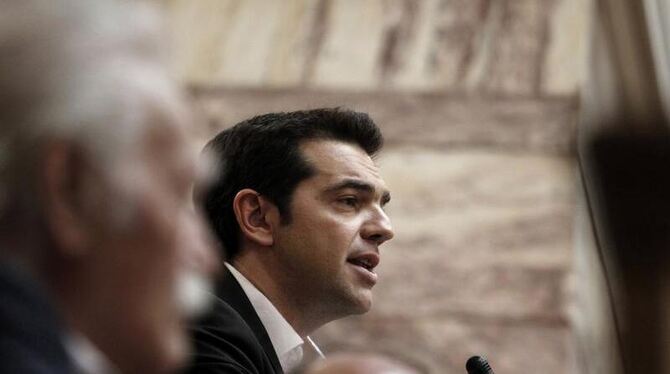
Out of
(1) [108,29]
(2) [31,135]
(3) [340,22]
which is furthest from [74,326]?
(3) [340,22]

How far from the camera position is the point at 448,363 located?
6.76m

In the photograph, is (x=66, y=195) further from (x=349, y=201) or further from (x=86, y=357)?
(x=349, y=201)

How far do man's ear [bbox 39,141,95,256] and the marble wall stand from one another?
15.9ft

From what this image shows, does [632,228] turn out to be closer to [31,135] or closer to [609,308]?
[609,308]

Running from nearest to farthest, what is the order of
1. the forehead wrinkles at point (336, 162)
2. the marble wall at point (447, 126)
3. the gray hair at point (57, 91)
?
the gray hair at point (57, 91)
the forehead wrinkles at point (336, 162)
the marble wall at point (447, 126)

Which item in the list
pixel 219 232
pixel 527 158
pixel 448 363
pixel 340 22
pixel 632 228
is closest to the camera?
pixel 219 232

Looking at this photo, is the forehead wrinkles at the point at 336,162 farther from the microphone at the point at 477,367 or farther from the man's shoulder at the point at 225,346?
the microphone at the point at 477,367

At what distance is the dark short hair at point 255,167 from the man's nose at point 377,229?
17 centimetres

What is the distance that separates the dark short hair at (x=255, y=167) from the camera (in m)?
4.00

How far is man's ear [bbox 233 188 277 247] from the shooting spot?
3.95 meters

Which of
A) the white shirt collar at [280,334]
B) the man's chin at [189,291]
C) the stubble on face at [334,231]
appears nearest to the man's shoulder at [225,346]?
→ the white shirt collar at [280,334]

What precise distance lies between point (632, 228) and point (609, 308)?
733 mm

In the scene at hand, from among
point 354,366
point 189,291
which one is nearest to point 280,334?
point 354,366

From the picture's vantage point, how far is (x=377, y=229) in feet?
13.1
